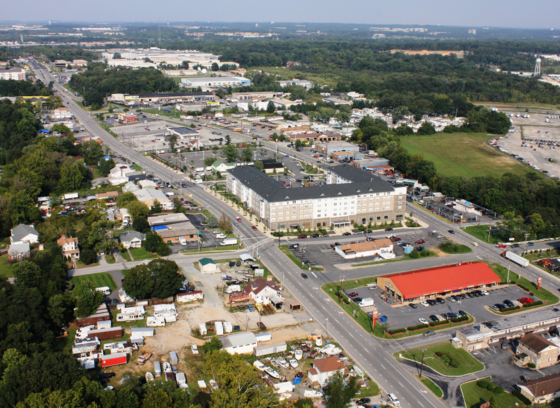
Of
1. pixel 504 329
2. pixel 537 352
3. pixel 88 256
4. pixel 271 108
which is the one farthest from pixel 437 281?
pixel 271 108

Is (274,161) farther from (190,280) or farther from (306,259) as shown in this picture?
(190,280)

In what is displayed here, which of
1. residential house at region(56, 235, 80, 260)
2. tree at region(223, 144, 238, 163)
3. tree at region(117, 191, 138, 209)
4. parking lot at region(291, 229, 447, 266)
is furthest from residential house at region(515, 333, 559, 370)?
tree at region(223, 144, 238, 163)

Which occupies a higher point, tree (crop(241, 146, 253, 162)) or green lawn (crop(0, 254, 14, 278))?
tree (crop(241, 146, 253, 162))

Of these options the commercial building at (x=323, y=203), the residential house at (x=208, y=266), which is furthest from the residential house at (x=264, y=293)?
the commercial building at (x=323, y=203)

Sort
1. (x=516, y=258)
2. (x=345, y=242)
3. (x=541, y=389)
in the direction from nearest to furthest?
(x=541, y=389) → (x=516, y=258) → (x=345, y=242)

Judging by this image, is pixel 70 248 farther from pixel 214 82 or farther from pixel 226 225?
pixel 214 82

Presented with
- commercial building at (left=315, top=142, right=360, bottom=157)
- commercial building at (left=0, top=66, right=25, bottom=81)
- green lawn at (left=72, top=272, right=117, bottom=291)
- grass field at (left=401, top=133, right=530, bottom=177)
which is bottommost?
green lawn at (left=72, top=272, right=117, bottom=291)

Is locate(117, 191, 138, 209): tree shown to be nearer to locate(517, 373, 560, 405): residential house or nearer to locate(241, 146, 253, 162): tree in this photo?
locate(241, 146, 253, 162): tree

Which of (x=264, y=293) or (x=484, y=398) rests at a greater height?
(x=264, y=293)
